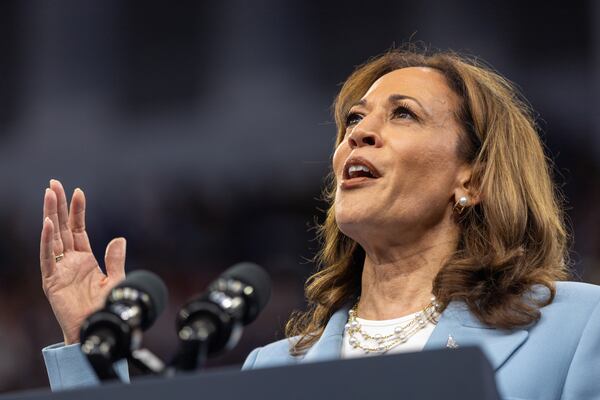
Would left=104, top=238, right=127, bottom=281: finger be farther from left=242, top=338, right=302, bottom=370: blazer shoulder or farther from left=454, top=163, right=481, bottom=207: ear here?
left=454, top=163, right=481, bottom=207: ear

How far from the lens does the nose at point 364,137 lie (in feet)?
5.81

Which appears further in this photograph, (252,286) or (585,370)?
(585,370)

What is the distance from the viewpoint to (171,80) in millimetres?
4207

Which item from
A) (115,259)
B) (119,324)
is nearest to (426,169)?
(115,259)

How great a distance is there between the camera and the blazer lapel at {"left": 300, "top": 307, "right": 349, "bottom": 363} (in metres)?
1.71

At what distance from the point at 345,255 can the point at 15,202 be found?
2.40m

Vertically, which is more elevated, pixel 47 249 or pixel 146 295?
pixel 146 295

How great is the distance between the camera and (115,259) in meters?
1.69

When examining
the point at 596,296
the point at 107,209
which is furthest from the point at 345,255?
the point at 107,209

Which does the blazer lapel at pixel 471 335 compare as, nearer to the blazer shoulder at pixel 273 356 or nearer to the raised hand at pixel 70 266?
the blazer shoulder at pixel 273 356

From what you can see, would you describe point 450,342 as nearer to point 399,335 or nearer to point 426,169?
point 399,335

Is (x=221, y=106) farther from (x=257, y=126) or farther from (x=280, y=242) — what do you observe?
(x=280, y=242)

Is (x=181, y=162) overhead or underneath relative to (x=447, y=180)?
underneath

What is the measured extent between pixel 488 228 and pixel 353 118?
13.3 inches
